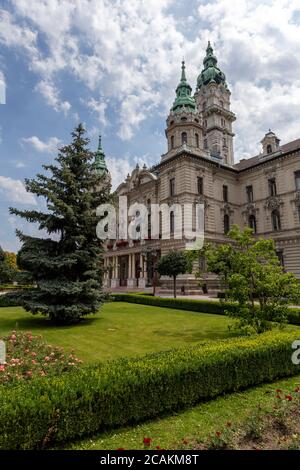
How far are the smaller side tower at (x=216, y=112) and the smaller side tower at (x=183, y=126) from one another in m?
12.1

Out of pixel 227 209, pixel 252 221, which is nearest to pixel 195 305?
pixel 227 209

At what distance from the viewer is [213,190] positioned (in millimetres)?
40719

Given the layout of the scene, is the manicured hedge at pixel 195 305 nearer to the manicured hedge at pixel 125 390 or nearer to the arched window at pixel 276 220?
the manicured hedge at pixel 125 390

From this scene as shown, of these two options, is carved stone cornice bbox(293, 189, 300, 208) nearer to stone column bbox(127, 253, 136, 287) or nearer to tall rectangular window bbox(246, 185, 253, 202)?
tall rectangular window bbox(246, 185, 253, 202)

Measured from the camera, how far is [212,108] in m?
54.4

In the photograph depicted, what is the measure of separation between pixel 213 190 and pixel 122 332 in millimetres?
30979

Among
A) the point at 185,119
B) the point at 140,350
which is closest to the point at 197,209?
the point at 185,119

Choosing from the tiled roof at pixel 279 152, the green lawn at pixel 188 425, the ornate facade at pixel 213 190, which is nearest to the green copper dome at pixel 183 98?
the ornate facade at pixel 213 190

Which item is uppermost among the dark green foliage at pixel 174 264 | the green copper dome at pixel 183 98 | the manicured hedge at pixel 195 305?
the green copper dome at pixel 183 98

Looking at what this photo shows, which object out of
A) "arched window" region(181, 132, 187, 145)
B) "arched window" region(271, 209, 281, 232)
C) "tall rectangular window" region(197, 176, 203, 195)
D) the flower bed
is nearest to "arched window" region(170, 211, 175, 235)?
"tall rectangular window" region(197, 176, 203, 195)

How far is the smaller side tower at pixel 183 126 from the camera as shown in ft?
133

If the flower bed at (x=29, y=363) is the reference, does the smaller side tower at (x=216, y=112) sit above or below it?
above

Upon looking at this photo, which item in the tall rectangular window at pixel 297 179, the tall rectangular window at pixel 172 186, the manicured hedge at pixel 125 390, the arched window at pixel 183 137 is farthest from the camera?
the arched window at pixel 183 137
